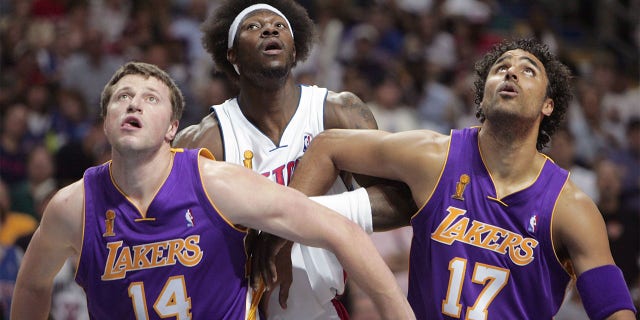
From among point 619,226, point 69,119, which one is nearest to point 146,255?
point 619,226

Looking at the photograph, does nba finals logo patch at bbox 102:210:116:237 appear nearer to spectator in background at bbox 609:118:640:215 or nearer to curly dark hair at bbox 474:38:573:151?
curly dark hair at bbox 474:38:573:151

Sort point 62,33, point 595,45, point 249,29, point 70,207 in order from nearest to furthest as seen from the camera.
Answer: point 70,207 < point 249,29 < point 62,33 < point 595,45

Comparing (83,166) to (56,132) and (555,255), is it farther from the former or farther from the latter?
(555,255)

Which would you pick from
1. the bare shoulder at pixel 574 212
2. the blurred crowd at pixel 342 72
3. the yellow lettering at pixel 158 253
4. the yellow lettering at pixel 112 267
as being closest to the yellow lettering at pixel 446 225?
the bare shoulder at pixel 574 212

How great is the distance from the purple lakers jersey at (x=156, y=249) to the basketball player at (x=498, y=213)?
0.64m

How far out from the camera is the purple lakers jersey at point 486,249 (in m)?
3.88

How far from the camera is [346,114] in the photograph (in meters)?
4.62

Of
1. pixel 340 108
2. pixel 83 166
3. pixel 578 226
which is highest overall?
pixel 340 108

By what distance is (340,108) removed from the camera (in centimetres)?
465

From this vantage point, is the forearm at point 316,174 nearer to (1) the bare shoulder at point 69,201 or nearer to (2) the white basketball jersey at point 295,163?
(2) the white basketball jersey at point 295,163

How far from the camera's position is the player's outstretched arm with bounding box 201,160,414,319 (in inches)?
→ 138

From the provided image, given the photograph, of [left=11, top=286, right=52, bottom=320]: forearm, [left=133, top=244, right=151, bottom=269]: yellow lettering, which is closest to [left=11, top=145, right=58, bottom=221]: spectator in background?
[left=11, top=286, right=52, bottom=320]: forearm

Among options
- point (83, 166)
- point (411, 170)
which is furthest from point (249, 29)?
point (83, 166)

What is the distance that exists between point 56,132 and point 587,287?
6375 millimetres
